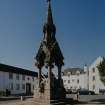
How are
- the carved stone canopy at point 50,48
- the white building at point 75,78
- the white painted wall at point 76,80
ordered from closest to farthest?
the carved stone canopy at point 50,48
the white painted wall at point 76,80
the white building at point 75,78

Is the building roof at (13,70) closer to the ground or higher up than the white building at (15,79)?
higher up

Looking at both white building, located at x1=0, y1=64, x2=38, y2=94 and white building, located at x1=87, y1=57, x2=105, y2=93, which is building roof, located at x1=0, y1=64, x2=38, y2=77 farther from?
white building, located at x1=87, y1=57, x2=105, y2=93

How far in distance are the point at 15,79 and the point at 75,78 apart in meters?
42.1

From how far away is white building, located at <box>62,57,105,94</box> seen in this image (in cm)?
10200

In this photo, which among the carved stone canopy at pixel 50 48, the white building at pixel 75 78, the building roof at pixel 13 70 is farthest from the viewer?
the white building at pixel 75 78

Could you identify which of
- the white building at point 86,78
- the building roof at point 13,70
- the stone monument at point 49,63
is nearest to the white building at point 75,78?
the white building at point 86,78

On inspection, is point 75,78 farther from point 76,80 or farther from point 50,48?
point 50,48

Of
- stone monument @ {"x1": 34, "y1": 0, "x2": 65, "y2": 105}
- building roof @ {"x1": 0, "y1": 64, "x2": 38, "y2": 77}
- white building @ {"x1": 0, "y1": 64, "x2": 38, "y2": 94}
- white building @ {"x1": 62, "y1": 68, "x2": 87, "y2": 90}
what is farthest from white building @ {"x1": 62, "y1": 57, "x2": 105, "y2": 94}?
stone monument @ {"x1": 34, "y1": 0, "x2": 65, "y2": 105}

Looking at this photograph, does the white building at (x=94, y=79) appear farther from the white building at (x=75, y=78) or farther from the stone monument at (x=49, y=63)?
the stone monument at (x=49, y=63)

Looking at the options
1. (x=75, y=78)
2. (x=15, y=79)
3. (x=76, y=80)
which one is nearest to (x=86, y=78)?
(x=76, y=80)

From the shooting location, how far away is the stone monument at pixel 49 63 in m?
24.0

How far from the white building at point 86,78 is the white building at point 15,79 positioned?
2167cm

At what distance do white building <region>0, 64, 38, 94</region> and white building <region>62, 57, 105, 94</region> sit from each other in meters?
21.7

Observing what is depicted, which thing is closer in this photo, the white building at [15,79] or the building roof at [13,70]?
the white building at [15,79]
